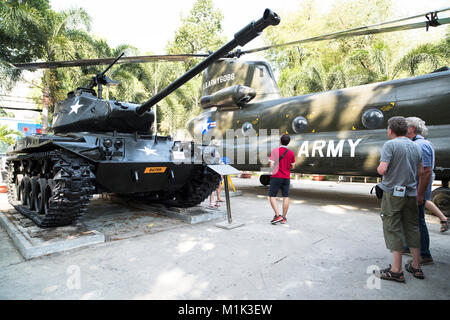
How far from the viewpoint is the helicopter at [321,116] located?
617cm

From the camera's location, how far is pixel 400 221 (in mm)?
2994

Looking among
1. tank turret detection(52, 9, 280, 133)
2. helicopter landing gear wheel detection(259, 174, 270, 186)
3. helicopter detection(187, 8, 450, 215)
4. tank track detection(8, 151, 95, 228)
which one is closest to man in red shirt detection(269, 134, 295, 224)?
tank turret detection(52, 9, 280, 133)

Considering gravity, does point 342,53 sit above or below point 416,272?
above

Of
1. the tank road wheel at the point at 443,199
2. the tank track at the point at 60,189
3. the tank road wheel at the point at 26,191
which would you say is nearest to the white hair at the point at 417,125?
the tank road wheel at the point at 443,199

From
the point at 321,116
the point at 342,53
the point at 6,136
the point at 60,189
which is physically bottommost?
the point at 60,189

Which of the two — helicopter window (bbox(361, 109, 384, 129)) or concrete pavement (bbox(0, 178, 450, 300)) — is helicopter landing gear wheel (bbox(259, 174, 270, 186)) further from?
concrete pavement (bbox(0, 178, 450, 300))

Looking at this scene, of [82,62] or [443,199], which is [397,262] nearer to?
[443,199]

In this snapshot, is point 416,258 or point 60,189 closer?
point 416,258

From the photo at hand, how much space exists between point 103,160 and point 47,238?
1.34m

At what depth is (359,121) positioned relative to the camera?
7.27 metres

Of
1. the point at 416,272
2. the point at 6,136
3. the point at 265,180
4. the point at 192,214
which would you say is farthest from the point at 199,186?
the point at 6,136

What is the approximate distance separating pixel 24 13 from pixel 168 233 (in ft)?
50.5

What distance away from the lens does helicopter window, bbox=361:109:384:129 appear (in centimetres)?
694
